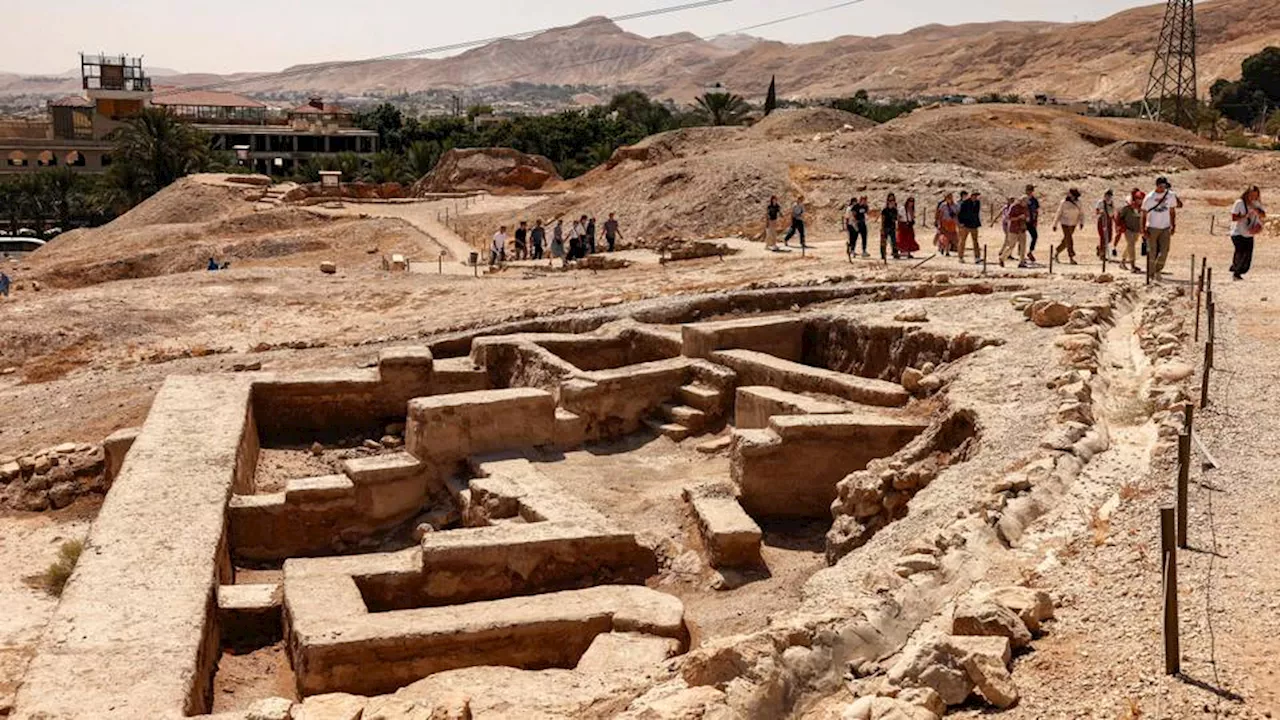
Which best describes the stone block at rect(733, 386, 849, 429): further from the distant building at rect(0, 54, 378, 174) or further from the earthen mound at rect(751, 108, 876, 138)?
the distant building at rect(0, 54, 378, 174)

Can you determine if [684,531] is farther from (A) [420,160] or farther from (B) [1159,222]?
(A) [420,160]

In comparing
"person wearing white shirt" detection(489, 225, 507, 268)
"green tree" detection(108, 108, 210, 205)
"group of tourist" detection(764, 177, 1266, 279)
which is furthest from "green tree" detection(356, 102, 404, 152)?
"group of tourist" detection(764, 177, 1266, 279)

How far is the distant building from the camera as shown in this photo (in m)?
73.8

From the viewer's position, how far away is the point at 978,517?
24.3ft

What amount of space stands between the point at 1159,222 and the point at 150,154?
3990 cm

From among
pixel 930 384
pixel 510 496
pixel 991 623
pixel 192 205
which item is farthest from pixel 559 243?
pixel 991 623

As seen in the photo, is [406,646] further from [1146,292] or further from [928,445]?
[1146,292]

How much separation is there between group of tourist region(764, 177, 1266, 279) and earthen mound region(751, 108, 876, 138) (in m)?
17.8

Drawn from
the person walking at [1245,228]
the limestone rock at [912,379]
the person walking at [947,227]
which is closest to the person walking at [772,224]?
the person walking at [947,227]

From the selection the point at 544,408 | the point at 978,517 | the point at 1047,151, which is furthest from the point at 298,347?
the point at 1047,151

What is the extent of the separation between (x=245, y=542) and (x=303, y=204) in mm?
30372

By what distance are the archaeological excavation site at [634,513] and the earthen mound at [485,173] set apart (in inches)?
1238

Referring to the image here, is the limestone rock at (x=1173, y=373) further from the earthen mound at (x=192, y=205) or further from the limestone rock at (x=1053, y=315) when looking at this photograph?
the earthen mound at (x=192, y=205)

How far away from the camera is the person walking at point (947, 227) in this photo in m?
19.2
